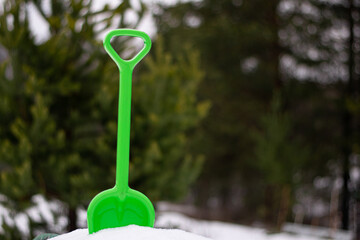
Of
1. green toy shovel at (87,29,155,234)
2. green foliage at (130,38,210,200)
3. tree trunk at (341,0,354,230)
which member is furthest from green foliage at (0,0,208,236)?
tree trunk at (341,0,354,230)

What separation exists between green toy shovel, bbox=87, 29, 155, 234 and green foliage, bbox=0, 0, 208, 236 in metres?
2.19

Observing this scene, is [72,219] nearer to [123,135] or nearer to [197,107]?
[197,107]

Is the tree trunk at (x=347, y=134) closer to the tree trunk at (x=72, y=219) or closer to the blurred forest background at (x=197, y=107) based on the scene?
the blurred forest background at (x=197, y=107)

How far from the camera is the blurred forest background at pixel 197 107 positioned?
3.25 m

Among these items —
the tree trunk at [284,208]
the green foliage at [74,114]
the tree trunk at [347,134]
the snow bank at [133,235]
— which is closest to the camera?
the snow bank at [133,235]

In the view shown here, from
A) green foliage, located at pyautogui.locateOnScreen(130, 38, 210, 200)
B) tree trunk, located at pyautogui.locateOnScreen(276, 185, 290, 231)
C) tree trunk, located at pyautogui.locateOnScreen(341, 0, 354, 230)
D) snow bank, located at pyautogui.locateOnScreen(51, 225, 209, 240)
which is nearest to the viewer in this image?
snow bank, located at pyautogui.locateOnScreen(51, 225, 209, 240)

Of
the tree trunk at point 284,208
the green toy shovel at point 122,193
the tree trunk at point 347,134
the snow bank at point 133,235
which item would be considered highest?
the tree trunk at point 347,134

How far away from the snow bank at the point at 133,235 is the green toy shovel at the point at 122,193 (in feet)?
0.17

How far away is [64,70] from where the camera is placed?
344 cm

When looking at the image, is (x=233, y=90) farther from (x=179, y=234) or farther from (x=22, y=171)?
(x=179, y=234)

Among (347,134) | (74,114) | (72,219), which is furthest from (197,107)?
(347,134)

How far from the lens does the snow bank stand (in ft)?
2.85

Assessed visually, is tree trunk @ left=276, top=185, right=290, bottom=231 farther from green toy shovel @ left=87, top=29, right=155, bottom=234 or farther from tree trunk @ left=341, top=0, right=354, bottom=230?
green toy shovel @ left=87, top=29, right=155, bottom=234

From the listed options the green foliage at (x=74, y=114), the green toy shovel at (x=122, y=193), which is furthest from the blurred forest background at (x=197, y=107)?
the green toy shovel at (x=122, y=193)
